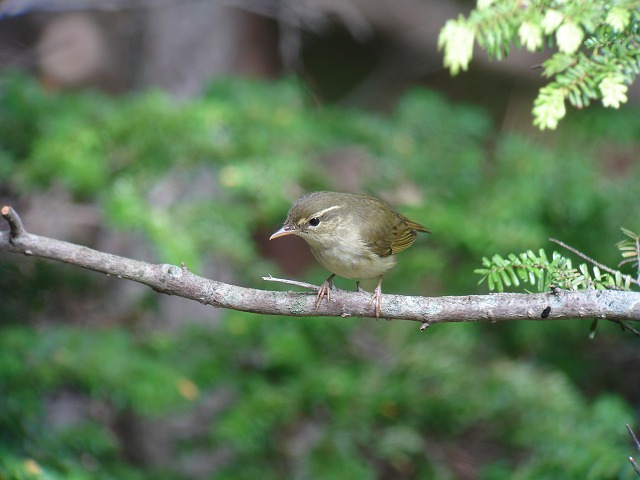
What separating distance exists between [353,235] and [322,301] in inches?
43.6

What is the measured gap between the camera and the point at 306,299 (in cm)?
274

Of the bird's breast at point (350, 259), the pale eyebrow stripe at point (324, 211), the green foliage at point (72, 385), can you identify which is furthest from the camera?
the pale eyebrow stripe at point (324, 211)

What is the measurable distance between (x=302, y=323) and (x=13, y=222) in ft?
7.56

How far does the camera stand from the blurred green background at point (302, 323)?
3848 mm

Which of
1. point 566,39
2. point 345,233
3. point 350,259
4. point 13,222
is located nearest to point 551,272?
point 566,39

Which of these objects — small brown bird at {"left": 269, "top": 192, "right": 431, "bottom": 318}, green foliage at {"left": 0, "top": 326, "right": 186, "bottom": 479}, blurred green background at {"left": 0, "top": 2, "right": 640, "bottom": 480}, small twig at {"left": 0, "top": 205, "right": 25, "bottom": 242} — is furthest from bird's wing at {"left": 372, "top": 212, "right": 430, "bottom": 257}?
small twig at {"left": 0, "top": 205, "right": 25, "bottom": 242}

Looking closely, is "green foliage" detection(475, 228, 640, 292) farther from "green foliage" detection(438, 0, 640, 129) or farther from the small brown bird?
the small brown bird

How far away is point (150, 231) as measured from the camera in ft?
13.0

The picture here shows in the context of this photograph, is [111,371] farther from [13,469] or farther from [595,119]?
[595,119]

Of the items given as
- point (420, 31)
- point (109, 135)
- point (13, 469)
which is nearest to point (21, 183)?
point (109, 135)

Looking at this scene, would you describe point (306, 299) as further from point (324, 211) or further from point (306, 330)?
point (306, 330)

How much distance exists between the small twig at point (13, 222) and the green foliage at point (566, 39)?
1638mm

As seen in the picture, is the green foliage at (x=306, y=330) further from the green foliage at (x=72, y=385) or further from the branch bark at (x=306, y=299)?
the branch bark at (x=306, y=299)

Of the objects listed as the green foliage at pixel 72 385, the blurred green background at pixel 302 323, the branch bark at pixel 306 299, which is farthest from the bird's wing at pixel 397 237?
the green foliage at pixel 72 385
